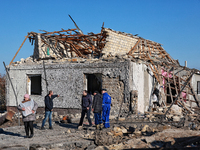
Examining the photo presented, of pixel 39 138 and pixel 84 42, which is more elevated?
pixel 84 42

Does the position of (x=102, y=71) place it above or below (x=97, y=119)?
above

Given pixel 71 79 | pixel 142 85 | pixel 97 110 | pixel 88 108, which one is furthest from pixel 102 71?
pixel 97 110

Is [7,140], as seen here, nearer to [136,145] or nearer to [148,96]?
[136,145]

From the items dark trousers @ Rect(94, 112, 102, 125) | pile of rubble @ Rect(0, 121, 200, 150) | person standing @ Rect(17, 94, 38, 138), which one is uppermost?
person standing @ Rect(17, 94, 38, 138)

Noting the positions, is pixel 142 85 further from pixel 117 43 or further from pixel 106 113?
pixel 106 113

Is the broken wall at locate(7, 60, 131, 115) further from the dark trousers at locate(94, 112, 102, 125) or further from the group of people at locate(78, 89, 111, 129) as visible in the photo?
the dark trousers at locate(94, 112, 102, 125)

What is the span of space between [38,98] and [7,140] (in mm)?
6646

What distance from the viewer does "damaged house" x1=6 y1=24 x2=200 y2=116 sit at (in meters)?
12.7

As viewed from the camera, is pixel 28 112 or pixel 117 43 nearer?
pixel 28 112

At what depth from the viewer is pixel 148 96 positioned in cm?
1412

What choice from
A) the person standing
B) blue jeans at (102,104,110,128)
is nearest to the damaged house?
blue jeans at (102,104,110,128)

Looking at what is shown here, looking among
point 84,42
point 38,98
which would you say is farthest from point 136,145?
point 84,42

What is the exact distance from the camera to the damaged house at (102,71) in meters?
12.7

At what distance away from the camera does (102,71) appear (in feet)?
42.6
